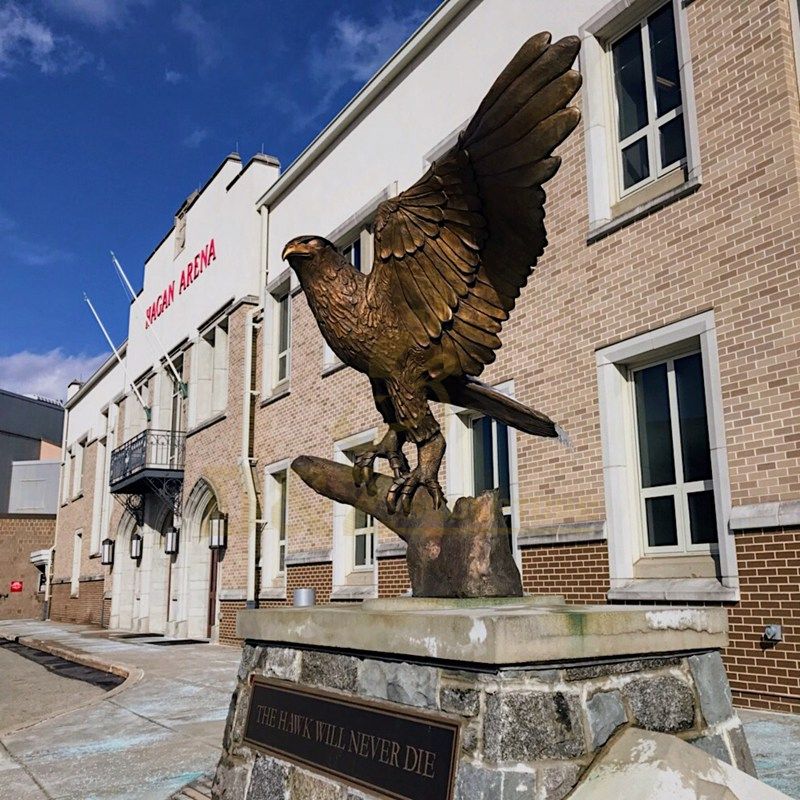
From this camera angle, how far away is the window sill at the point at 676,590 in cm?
706

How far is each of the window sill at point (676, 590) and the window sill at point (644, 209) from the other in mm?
3801

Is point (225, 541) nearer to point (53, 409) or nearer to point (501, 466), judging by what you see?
point (501, 466)

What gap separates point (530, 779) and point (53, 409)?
47.5m

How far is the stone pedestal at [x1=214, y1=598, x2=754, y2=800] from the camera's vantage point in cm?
277

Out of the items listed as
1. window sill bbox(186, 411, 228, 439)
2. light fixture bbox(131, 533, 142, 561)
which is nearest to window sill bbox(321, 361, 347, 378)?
window sill bbox(186, 411, 228, 439)

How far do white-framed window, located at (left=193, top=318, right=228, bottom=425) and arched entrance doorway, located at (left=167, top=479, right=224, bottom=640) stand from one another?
1801 millimetres

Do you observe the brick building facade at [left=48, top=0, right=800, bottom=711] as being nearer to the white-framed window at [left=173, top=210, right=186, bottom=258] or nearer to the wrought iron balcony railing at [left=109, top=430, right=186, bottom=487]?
the wrought iron balcony railing at [left=109, top=430, right=186, bottom=487]

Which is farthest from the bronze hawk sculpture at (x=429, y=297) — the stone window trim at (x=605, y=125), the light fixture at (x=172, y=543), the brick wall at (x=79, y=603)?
the brick wall at (x=79, y=603)

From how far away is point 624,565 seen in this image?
8094mm

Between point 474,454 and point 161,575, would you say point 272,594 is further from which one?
point 161,575

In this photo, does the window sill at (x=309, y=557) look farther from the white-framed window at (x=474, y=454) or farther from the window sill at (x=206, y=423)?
the window sill at (x=206, y=423)

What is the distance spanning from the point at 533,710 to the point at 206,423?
16.6m

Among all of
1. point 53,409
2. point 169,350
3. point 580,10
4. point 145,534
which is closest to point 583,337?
point 580,10

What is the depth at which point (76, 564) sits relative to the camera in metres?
30.2
